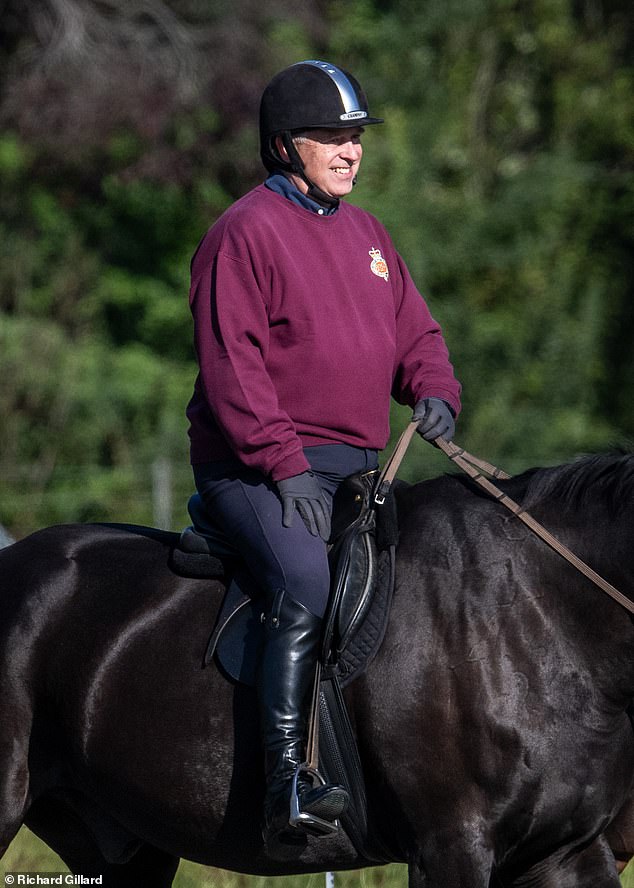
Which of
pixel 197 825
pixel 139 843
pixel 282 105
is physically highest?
pixel 282 105

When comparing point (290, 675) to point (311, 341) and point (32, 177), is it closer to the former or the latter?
point (311, 341)

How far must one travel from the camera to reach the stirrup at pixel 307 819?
3383mm

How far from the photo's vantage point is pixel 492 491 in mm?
3660

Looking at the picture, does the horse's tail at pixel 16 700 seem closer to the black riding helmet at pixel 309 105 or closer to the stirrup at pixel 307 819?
the stirrup at pixel 307 819

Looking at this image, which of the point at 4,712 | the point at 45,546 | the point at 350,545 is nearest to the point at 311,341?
the point at 350,545

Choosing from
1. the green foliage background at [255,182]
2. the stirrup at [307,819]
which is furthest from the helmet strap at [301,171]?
the green foliage background at [255,182]

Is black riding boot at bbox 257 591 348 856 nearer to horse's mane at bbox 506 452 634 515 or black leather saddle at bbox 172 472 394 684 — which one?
black leather saddle at bbox 172 472 394 684

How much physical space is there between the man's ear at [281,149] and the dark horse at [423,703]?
1.14m

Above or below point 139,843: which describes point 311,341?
above

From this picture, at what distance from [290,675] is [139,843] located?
1.28 metres

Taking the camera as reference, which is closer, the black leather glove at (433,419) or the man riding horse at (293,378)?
the man riding horse at (293,378)

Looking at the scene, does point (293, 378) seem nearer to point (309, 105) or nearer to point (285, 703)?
point (309, 105)

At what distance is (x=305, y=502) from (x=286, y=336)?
1.70 ft

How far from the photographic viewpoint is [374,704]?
3539 millimetres
